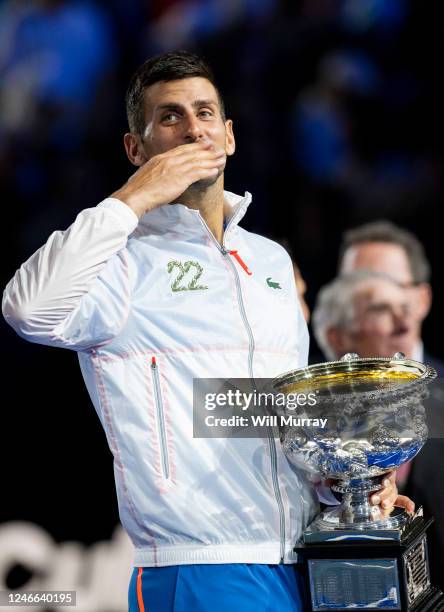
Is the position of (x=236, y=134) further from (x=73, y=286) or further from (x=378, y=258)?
(x=73, y=286)

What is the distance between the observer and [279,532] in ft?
6.91

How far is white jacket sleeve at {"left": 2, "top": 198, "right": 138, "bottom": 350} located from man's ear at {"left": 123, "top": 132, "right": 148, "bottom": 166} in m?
0.35

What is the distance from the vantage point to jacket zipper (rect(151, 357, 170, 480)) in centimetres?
207

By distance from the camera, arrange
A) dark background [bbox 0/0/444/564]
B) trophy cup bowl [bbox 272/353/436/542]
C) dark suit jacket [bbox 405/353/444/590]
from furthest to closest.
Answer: dark background [bbox 0/0/444/564]
dark suit jacket [bbox 405/353/444/590]
trophy cup bowl [bbox 272/353/436/542]

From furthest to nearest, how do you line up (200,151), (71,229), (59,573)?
(59,573), (200,151), (71,229)

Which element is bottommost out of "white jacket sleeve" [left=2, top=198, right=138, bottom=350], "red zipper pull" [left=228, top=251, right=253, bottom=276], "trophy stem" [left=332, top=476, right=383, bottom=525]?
"trophy stem" [left=332, top=476, right=383, bottom=525]

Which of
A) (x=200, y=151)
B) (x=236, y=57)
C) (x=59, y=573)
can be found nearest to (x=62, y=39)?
(x=236, y=57)

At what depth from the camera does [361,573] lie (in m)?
2.03

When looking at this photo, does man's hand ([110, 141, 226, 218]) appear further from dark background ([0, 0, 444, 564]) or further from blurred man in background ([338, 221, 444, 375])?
Answer: blurred man in background ([338, 221, 444, 375])

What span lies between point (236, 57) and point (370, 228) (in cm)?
81

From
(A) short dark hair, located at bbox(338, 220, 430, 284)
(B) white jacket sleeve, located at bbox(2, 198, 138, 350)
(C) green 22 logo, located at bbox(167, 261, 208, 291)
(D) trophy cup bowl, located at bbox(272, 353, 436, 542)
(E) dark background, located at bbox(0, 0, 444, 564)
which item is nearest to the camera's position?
(B) white jacket sleeve, located at bbox(2, 198, 138, 350)

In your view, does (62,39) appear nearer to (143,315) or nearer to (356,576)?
(143,315)

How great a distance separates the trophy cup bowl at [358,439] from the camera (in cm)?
205

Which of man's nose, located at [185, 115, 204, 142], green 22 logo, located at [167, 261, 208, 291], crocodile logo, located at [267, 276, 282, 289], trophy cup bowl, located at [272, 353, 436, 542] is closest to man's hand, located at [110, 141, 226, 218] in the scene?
man's nose, located at [185, 115, 204, 142]
